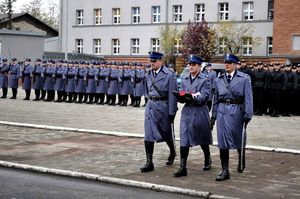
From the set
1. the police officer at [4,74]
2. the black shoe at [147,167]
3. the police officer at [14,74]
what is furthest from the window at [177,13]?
the black shoe at [147,167]

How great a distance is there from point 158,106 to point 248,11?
46696 millimetres

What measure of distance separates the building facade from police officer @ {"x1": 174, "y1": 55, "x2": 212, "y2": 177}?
45678 mm

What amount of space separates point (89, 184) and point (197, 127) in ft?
6.81

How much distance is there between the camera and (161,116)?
34.7ft

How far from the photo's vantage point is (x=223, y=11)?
187 feet

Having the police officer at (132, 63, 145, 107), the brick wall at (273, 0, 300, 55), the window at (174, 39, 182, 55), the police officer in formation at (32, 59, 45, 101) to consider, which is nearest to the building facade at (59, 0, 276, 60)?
the window at (174, 39, 182, 55)

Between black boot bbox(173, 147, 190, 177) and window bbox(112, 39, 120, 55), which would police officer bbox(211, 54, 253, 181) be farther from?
window bbox(112, 39, 120, 55)

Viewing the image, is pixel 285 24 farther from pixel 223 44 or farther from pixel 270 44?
pixel 223 44

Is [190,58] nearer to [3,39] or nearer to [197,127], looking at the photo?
[197,127]

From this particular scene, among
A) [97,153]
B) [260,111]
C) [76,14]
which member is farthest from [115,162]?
[76,14]

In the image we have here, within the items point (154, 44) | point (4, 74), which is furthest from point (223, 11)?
point (4, 74)

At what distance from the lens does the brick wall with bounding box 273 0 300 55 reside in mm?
48875

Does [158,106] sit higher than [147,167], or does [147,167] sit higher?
[158,106]

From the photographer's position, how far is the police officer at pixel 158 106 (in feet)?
34.4
